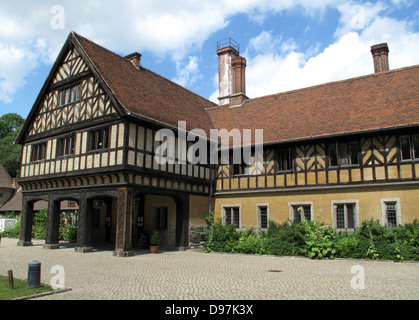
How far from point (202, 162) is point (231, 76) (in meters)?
10.1

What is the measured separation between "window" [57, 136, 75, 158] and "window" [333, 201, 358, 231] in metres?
13.8

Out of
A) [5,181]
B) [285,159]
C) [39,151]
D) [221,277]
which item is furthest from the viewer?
[5,181]

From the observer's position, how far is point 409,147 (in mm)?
16109

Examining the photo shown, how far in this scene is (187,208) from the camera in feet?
65.2

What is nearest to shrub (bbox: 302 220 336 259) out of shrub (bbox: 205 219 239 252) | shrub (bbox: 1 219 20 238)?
shrub (bbox: 205 219 239 252)

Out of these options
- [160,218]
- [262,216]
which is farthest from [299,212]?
[160,218]

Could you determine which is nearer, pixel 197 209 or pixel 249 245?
pixel 249 245

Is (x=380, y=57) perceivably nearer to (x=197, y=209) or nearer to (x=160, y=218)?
(x=197, y=209)

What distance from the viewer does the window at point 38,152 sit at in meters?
21.0

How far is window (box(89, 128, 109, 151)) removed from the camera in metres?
17.4
